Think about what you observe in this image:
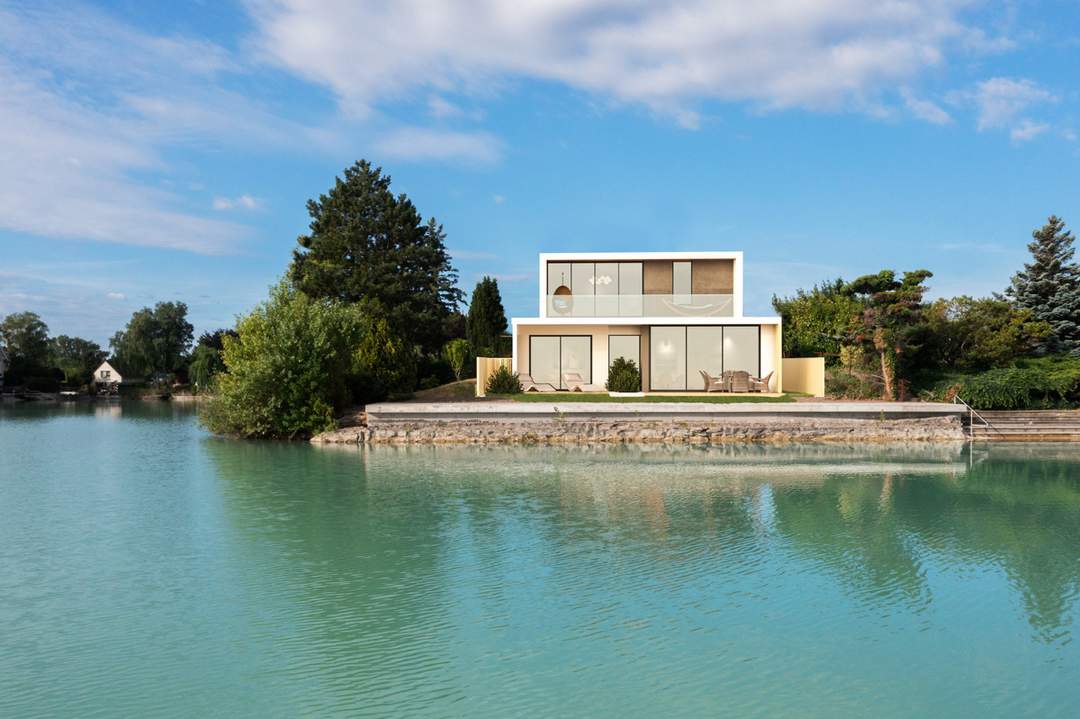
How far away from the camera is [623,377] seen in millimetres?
27141

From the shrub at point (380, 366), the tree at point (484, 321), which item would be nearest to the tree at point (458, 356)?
the tree at point (484, 321)

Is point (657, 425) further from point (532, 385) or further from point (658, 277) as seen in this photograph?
point (658, 277)

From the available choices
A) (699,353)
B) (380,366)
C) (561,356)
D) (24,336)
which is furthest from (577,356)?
(24,336)

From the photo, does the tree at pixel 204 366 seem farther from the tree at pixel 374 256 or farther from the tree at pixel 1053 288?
the tree at pixel 1053 288

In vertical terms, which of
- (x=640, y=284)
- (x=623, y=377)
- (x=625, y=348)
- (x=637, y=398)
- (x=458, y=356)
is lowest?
(x=637, y=398)

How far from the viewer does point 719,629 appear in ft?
23.6

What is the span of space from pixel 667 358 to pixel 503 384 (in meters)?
6.05

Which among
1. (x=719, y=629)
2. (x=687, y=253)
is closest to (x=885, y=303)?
(x=687, y=253)

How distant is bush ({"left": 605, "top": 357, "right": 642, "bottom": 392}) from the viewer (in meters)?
27.1

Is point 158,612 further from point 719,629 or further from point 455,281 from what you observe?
point 455,281

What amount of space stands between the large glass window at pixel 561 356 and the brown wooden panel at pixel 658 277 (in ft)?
9.90

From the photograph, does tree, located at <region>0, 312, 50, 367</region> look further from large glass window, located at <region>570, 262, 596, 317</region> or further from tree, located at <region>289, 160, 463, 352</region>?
large glass window, located at <region>570, 262, 596, 317</region>

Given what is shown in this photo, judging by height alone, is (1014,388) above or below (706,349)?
below

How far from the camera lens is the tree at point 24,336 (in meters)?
77.1
